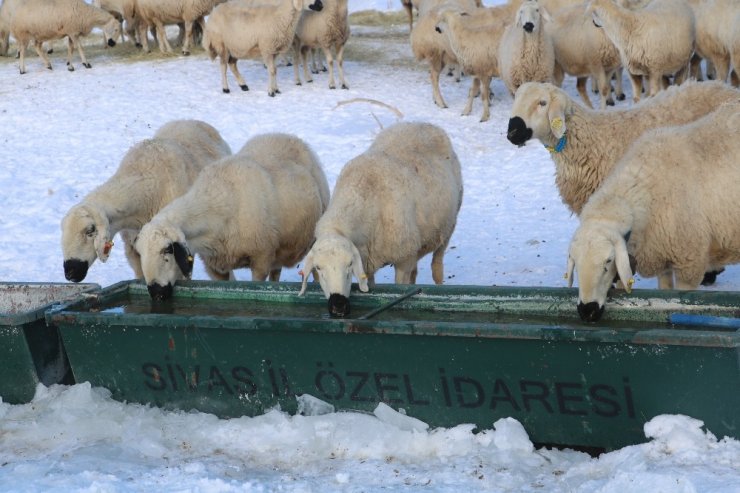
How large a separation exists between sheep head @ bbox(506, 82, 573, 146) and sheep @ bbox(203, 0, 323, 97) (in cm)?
994

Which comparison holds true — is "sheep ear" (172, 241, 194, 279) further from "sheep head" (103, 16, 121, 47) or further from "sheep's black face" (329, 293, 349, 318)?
"sheep head" (103, 16, 121, 47)

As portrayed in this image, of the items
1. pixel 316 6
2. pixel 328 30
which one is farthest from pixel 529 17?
pixel 328 30

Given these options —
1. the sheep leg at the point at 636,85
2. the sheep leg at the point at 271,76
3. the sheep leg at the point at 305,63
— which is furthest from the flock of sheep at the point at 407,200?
the sheep leg at the point at 305,63

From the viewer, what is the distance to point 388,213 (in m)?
7.59

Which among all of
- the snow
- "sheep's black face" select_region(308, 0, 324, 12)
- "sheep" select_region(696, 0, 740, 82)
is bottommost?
the snow

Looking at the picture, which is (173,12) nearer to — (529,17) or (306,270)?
(529,17)

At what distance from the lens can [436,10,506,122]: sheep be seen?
15.8 metres

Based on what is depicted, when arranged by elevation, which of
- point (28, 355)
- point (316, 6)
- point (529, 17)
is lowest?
point (28, 355)

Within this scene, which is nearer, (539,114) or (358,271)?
(358,271)

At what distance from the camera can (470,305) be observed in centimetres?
630

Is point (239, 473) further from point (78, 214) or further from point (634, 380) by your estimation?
point (78, 214)

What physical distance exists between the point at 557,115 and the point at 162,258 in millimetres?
3398

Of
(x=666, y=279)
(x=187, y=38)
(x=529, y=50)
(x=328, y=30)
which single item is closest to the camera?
(x=666, y=279)

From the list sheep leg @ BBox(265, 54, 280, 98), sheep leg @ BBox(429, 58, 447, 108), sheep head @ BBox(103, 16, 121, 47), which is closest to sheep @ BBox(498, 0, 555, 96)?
sheep leg @ BBox(429, 58, 447, 108)
